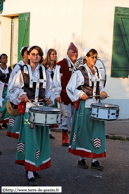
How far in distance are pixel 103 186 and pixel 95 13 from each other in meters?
7.32

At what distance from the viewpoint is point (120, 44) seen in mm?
12000

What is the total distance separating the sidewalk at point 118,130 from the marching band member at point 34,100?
3.78 m

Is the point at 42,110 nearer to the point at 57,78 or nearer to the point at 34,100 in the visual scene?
the point at 34,100

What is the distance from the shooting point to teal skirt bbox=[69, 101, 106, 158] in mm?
A: 6191

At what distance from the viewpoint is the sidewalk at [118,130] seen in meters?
9.14

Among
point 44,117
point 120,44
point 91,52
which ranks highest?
point 120,44

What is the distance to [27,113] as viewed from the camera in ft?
18.0

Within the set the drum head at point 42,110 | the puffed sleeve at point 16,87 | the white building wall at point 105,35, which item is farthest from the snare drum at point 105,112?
the white building wall at point 105,35

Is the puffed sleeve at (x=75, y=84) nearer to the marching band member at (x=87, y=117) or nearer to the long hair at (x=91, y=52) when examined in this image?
the marching band member at (x=87, y=117)

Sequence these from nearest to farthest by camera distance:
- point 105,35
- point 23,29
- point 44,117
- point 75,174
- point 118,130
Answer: point 44,117 < point 75,174 < point 118,130 < point 105,35 < point 23,29

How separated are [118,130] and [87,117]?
3806mm

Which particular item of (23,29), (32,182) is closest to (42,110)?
(32,182)

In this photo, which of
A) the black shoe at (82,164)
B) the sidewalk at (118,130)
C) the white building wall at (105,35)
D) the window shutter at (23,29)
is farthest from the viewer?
the window shutter at (23,29)

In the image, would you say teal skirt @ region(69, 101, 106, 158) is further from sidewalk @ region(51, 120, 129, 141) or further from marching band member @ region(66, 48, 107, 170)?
sidewalk @ region(51, 120, 129, 141)
